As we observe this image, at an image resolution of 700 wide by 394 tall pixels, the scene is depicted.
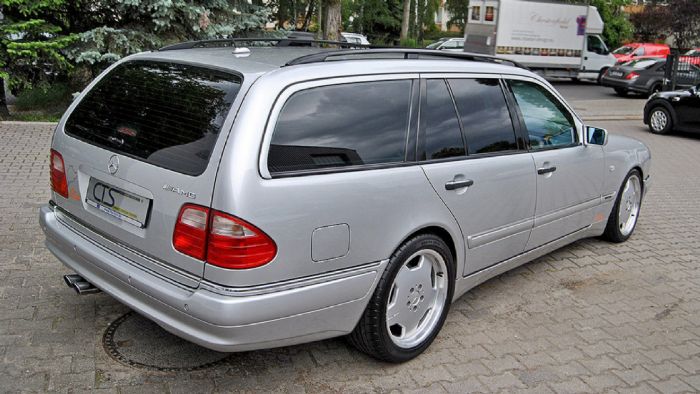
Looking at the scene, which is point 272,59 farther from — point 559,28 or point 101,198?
point 559,28

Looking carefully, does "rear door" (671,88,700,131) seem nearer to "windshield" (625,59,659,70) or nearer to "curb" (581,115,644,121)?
"curb" (581,115,644,121)

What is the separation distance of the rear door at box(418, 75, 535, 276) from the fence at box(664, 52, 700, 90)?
19130 millimetres

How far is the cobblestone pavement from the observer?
3.37m

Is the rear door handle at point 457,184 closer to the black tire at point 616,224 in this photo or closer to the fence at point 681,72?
the black tire at point 616,224

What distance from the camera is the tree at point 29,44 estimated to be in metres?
9.97

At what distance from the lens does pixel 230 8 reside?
1161 centimetres

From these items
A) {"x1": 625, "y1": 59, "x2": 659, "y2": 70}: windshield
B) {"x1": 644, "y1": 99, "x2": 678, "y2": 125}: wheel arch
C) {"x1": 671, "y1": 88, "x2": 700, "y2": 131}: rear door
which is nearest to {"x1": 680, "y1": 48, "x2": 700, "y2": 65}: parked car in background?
{"x1": 625, "y1": 59, "x2": 659, "y2": 70}: windshield

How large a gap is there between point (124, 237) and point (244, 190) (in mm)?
811

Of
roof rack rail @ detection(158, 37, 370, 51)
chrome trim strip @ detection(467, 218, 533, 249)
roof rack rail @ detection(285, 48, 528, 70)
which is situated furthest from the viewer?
roof rack rail @ detection(158, 37, 370, 51)

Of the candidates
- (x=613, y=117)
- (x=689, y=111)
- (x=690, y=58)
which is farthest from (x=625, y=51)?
(x=689, y=111)

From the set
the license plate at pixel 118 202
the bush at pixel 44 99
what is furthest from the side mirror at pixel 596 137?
the bush at pixel 44 99

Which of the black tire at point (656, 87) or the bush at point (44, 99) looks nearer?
the bush at point (44, 99)

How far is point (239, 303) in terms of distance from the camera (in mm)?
2820

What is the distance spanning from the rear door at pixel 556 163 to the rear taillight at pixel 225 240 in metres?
2.35
